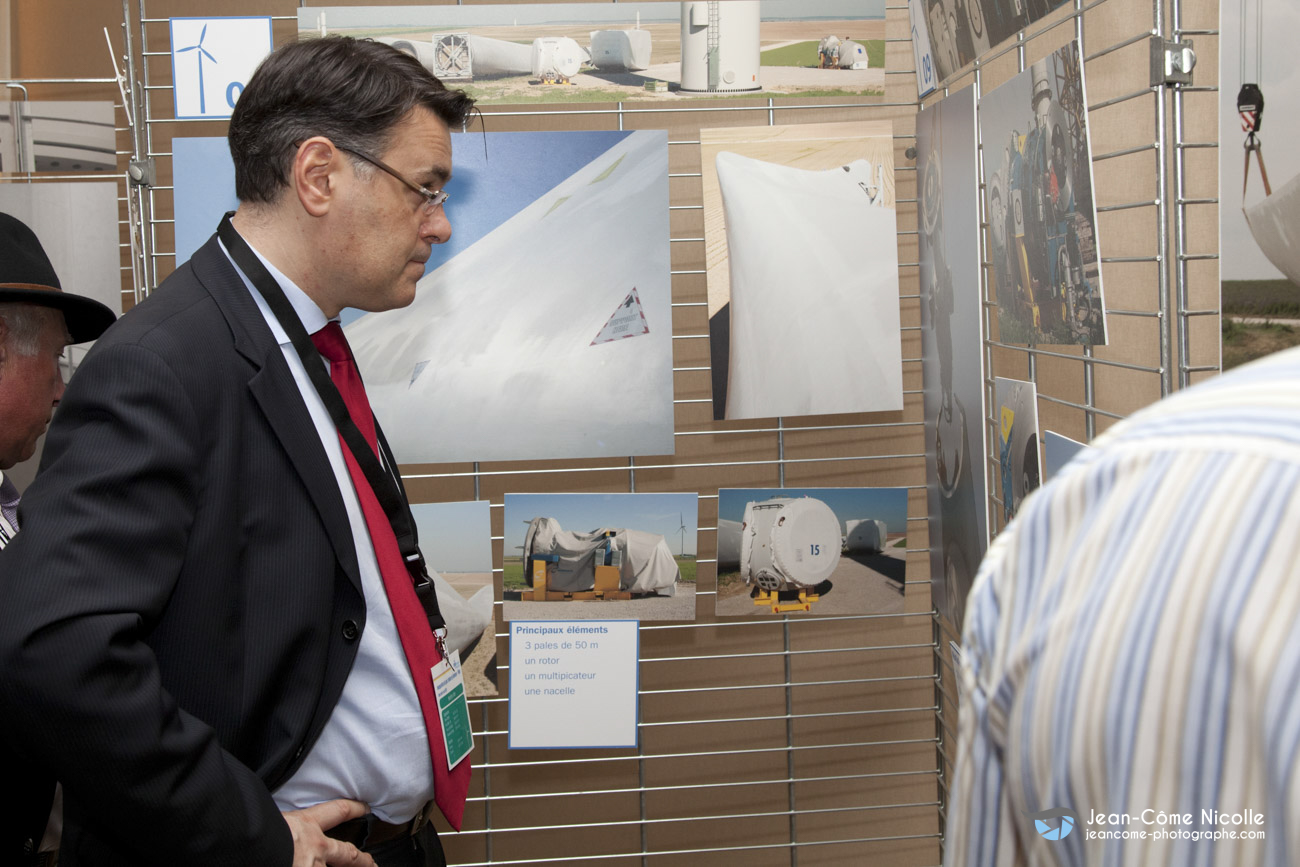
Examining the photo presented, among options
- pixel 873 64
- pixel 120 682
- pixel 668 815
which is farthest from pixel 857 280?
pixel 120 682

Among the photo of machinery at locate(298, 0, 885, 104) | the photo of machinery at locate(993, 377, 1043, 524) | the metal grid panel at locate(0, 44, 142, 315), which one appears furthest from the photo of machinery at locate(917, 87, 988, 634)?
the metal grid panel at locate(0, 44, 142, 315)

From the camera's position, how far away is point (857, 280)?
209 centimetres

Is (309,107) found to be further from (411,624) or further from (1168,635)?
(1168,635)

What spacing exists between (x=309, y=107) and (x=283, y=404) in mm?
427

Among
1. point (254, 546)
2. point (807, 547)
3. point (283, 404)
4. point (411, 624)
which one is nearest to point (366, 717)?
point (411, 624)

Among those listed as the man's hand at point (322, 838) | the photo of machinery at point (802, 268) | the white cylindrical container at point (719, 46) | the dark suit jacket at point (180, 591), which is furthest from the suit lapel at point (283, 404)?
the white cylindrical container at point (719, 46)

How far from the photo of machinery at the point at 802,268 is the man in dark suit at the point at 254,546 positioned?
782 millimetres

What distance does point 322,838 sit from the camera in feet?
3.69

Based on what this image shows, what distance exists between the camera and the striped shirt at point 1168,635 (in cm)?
28

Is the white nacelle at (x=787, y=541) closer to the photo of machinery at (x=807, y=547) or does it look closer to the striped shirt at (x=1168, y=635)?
the photo of machinery at (x=807, y=547)

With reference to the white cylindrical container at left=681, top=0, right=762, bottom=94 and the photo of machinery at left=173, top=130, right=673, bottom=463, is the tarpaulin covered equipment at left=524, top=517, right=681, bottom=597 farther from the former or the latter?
the white cylindrical container at left=681, top=0, right=762, bottom=94

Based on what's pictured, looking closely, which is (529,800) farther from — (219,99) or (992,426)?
(219,99)

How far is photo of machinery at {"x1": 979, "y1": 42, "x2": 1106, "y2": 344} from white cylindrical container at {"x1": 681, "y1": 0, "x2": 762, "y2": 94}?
612 millimetres

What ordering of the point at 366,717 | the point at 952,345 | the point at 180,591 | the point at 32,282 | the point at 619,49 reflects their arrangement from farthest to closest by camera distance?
the point at 619,49, the point at 952,345, the point at 32,282, the point at 366,717, the point at 180,591
